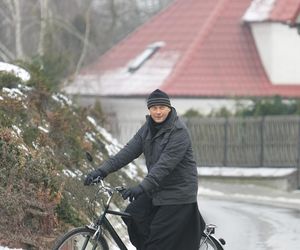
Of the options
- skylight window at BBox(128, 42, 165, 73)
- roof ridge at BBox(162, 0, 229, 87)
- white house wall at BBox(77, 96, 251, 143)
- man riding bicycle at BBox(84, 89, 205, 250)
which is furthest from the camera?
skylight window at BBox(128, 42, 165, 73)

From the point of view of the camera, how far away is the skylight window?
4688 cm

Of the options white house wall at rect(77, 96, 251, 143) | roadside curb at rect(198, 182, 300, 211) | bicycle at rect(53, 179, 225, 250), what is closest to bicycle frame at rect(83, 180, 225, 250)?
bicycle at rect(53, 179, 225, 250)

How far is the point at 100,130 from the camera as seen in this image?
20.7m

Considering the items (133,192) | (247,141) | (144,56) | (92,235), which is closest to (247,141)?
(247,141)

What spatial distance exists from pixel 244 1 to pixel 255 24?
9.47 feet

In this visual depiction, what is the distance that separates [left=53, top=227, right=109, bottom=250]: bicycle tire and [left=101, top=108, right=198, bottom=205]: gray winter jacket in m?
0.57

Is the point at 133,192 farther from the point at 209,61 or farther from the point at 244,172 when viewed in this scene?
the point at 209,61

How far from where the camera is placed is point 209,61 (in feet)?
147

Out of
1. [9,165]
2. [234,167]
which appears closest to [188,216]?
[9,165]

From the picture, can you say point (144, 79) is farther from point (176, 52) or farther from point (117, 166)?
point (117, 166)

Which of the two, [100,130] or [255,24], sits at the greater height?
[100,130]

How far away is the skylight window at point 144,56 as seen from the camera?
46.9 metres

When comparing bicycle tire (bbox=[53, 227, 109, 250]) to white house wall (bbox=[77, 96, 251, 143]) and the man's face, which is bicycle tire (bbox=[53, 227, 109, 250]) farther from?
white house wall (bbox=[77, 96, 251, 143])

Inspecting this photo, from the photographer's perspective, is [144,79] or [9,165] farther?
[144,79]
